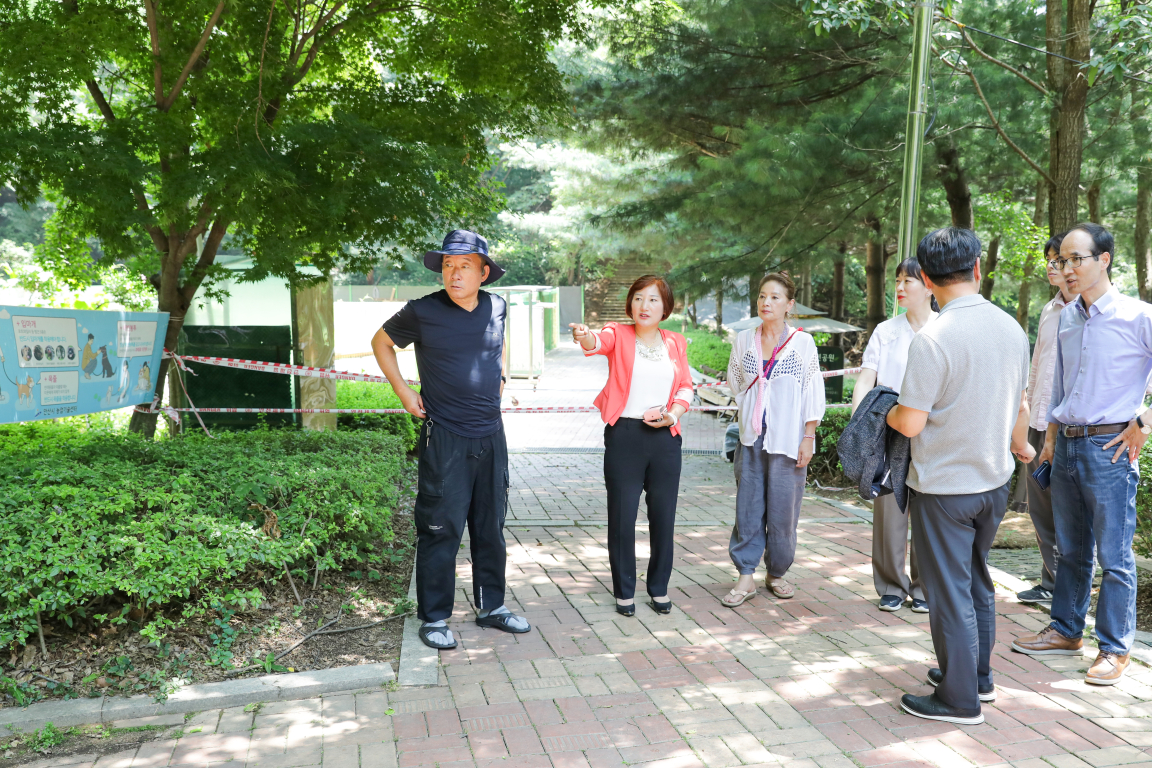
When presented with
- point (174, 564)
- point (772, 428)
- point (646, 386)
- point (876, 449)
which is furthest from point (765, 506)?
point (174, 564)

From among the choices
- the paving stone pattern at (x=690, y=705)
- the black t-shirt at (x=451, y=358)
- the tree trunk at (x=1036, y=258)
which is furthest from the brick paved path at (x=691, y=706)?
the tree trunk at (x=1036, y=258)

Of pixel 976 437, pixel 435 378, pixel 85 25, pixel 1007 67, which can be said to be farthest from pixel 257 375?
pixel 1007 67

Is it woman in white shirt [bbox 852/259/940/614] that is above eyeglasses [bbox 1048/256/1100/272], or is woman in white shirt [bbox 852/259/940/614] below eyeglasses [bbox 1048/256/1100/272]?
below

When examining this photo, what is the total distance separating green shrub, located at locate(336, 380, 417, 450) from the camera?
915 cm

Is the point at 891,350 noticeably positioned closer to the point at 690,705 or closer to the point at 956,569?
the point at 956,569

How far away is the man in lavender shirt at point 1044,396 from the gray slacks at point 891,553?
0.65m

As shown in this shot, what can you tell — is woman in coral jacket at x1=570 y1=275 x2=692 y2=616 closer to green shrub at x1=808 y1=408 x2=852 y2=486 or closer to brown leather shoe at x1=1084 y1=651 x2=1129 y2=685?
brown leather shoe at x1=1084 y1=651 x2=1129 y2=685

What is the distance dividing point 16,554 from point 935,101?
30.4 feet

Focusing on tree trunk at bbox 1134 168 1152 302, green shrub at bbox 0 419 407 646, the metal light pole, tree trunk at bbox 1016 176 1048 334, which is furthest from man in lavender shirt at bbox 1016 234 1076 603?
tree trunk at bbox 1134 168 1152 302

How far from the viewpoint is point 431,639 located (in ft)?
13.9

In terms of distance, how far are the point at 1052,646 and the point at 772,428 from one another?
1.65 metres

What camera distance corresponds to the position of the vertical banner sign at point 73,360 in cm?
536

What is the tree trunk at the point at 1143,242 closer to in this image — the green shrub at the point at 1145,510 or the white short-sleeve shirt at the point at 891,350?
the green shrub at the point at 1145,510

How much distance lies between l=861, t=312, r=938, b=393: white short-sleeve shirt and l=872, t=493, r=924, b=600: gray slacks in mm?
650
